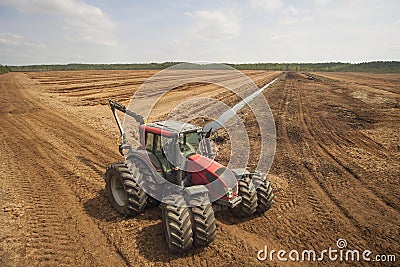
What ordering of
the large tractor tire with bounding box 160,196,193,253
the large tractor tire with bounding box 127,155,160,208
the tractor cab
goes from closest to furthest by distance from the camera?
the large tractor tire with bounding box 160,196,193,253 < the tractor cab < the large tractor tire with bounding box 127,155,160,208

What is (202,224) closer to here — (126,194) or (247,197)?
(247,197)

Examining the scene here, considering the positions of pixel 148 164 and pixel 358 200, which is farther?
pixel 358 200

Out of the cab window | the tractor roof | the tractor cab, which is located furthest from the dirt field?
the tractor roof

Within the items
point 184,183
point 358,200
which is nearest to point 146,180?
point 184,183

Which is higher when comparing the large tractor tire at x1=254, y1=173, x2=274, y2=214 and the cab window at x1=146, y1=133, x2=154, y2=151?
the cab window at x1=146, y1=133, x2=154, y2=151

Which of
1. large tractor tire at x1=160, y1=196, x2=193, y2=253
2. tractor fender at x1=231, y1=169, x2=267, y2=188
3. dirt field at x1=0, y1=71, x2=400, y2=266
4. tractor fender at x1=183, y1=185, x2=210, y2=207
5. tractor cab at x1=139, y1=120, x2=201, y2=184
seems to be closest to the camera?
large tractor tire at x1=160, y1=196, x2=193, y2=253

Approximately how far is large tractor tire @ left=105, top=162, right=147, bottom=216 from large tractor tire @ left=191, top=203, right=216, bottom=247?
1.40 meters

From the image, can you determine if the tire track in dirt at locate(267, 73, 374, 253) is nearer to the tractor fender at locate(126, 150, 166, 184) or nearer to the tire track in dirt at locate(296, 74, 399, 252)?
the tire track in dirt at locate(296, 74, 399, 252)

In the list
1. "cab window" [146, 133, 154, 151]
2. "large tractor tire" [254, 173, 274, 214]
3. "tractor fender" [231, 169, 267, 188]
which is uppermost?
"cab window" [146, 133, 154, 151]

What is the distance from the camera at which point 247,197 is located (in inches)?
208

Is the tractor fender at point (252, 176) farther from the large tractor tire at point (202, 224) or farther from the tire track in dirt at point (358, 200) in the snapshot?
the tire track in dirt at point (358, 200)

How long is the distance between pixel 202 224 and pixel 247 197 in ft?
4.31

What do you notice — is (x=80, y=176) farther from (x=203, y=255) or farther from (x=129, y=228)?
(x=203, y=255)

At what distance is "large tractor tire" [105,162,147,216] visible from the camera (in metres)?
5.23
